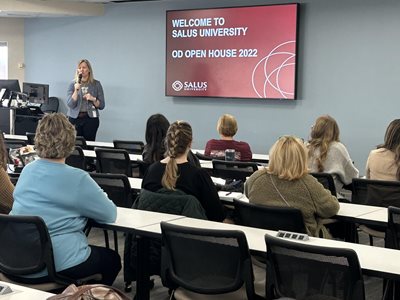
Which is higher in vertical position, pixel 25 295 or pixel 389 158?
pixel 389 158

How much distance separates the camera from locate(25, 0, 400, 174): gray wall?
26.9 ft

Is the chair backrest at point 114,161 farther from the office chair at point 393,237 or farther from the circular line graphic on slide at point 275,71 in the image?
the circular line graphic on slide at point 275,71

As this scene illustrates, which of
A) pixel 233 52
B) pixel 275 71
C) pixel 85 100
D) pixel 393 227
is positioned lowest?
pixel 393 227

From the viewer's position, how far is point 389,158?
5.04 m

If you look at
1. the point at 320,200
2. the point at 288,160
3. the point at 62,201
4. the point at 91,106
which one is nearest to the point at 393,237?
the point at 320,200

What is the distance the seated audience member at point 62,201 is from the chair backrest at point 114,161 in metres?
2.56

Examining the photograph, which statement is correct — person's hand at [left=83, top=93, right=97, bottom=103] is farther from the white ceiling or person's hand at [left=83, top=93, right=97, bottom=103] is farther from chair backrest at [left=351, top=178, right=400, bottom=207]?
chair backrest at [left=351, top=178, right=400, bottom=207]

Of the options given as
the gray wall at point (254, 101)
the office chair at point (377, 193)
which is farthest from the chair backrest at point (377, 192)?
the gray wall at point (254, 101)

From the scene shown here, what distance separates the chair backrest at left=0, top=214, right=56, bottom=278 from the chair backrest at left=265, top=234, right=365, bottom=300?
1.09 meters

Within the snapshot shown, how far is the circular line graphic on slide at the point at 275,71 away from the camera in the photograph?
879 centimetres

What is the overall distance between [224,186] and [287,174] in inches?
41.3

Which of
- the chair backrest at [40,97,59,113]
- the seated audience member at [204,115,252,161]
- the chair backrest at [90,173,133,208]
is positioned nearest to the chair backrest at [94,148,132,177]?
the seated audience member at [204,115,252,161]

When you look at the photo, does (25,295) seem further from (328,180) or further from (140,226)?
(328,180)

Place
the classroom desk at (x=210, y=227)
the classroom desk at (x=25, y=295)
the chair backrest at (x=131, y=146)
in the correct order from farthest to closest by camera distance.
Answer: the chair backrest at (x=131, y=146) → the classroom desk at (x=210, y=227) → the classroom desk at (x=25, y=295)
